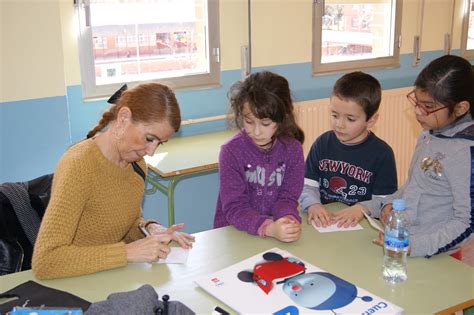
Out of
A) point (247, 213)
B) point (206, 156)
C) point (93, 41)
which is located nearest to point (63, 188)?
point (247, 213)

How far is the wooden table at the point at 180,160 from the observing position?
9.36ft

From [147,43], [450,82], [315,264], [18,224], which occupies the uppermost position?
[147,43]

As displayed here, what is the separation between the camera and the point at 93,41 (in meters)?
3.17

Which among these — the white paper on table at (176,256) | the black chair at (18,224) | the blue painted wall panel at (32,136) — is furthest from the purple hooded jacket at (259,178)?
the blue painted wall panel at (32,136)

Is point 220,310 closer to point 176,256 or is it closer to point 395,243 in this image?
point 176,256

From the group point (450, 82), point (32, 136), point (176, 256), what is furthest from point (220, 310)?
point (32, 136)

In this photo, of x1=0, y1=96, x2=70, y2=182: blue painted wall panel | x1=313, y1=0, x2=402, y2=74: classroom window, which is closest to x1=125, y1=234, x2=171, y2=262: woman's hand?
x1=0, y1=96, x2=70, y2=182: blue painted wall panel

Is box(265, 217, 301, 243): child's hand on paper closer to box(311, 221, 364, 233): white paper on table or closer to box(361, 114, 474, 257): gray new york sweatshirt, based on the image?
box(311, 221, 364, 233): white paper on table

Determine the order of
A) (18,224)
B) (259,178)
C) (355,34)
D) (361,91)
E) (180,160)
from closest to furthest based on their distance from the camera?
(18,224) → (259,178) → (361,91) → (180,160) → (355,34)

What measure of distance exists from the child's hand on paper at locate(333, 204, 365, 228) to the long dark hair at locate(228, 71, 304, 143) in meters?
0.36

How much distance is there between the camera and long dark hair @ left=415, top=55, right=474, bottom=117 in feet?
5.77

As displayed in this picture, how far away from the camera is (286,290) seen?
1422 mm

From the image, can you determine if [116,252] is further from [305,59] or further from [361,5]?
[361,5]

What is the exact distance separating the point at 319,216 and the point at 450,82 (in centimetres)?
66
